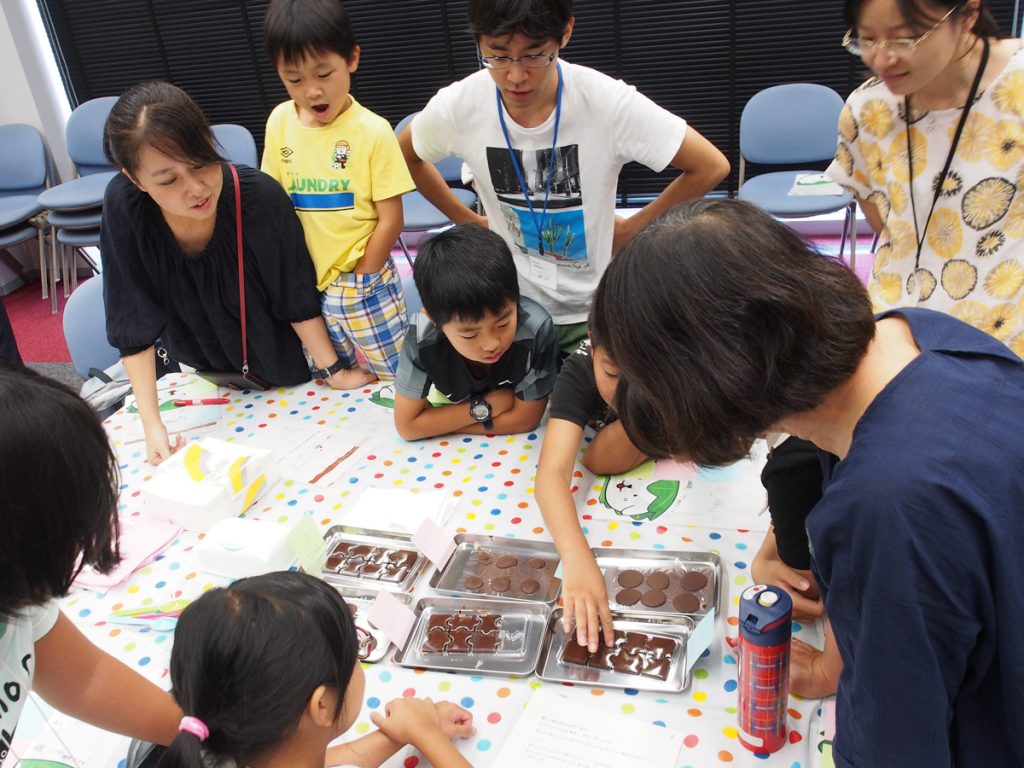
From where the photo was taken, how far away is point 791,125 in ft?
13.1

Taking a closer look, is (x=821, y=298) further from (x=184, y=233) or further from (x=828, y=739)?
(x=184, y=233)

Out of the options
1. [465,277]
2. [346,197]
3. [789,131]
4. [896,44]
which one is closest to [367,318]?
[346,197]

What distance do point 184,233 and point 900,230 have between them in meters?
1.76

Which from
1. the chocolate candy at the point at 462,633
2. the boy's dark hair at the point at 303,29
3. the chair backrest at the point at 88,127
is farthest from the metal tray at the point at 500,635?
the chair backrest at the point at 88,127

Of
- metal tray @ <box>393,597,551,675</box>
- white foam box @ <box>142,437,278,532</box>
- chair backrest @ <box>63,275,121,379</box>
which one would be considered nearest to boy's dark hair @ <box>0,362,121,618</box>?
metal tray @ <box>393,597,551,675</box>

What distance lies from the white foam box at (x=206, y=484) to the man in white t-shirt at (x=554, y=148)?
896 mm

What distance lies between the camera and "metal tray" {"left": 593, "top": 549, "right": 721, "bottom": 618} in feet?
4.45

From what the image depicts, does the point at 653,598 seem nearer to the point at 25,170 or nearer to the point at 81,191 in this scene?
the point at 81,191

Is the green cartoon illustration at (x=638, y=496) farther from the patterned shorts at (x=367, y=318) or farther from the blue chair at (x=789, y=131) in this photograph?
the blue chair at (x=789, y=131)

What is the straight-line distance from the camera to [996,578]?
29.5 inches

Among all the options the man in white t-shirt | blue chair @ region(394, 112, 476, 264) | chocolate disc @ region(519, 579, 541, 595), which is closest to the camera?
chocolate disc @ region(519, 579, 541, 595)

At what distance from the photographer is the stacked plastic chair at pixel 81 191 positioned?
4.40 metres

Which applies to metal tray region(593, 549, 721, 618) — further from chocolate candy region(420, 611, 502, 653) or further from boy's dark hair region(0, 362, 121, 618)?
boy's dark hair region(0, 362, 121, 618)

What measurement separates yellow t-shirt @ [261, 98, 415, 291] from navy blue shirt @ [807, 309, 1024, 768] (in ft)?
5.68
